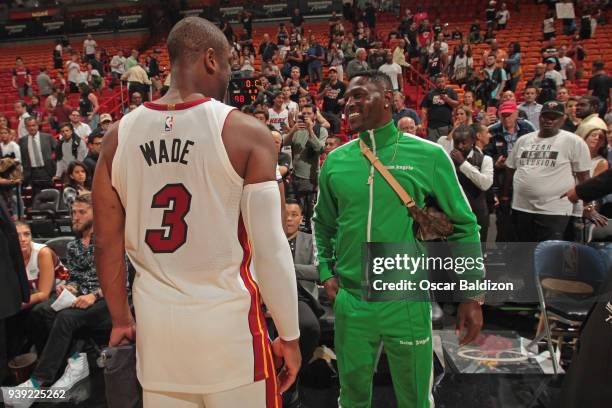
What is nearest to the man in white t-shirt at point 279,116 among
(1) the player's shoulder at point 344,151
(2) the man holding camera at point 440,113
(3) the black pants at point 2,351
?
(2) the man holding camera at point 440,113

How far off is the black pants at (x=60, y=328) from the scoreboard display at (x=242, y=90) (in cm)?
455

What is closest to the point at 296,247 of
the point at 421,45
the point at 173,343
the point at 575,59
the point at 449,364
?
the point at 449,364

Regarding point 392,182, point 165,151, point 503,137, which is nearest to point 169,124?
point 165,151

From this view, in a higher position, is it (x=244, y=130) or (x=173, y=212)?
(x=244, y=130)

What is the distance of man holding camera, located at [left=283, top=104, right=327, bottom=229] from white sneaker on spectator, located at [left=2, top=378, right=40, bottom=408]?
367 centimetres

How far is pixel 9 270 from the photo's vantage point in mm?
3398

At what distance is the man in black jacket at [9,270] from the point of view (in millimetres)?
3369

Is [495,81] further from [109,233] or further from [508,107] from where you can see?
[109,233]

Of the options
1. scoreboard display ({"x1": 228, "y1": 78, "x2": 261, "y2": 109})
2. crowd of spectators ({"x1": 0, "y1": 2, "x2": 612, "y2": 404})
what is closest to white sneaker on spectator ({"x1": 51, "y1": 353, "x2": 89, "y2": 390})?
crowd of spectators ({"x1": 0, "y1": 2, "x2": 612, "y2": 404})

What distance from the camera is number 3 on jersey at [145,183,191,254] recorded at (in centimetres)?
158

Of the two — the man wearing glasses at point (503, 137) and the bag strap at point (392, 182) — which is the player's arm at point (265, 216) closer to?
the bag strap at point (392, 182)

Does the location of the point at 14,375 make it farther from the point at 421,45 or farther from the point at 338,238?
the point at 421,45

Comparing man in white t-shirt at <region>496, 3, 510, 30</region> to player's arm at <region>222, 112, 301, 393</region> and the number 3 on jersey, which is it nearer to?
player's arm at <region>222, 112, 301, 393</region>

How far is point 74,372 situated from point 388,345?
2.71 metres
